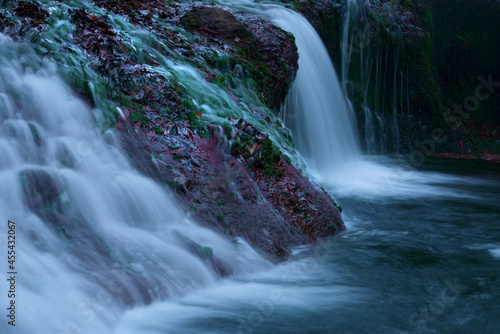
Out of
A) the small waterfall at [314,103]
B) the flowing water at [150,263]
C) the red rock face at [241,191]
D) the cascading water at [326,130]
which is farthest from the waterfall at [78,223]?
the small waterfall at [314,103]

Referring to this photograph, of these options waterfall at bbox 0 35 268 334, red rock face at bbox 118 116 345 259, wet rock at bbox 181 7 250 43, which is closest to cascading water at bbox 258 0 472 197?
wet rock at bbox 181 7 250 43

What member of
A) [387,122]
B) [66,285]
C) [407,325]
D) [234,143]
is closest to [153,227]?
[66,285]

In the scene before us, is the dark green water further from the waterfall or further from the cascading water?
the cascading water

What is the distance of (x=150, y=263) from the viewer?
4348mm

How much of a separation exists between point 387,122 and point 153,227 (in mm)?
10904

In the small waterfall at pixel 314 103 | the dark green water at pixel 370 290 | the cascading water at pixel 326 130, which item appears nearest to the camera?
the dark green water at pixel 370 290

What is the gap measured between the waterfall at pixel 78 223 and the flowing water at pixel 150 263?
0.04ft

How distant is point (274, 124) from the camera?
292 inches

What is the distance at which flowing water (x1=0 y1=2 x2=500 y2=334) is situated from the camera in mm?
3768

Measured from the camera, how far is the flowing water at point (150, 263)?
148 inches

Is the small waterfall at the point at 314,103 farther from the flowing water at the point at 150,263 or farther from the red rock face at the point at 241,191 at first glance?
the flowing water at the point at 150,263

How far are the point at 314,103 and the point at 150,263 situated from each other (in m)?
7.24

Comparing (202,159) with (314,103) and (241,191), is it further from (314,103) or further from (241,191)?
(314,103)

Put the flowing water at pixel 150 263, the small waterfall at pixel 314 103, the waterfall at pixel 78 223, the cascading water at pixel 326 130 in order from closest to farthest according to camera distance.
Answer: the waterfall at pixel 78 223, the flowing water at pixel 150 263, the cascading water at pixel 326 130, the small waterfall at pixel 314 103
